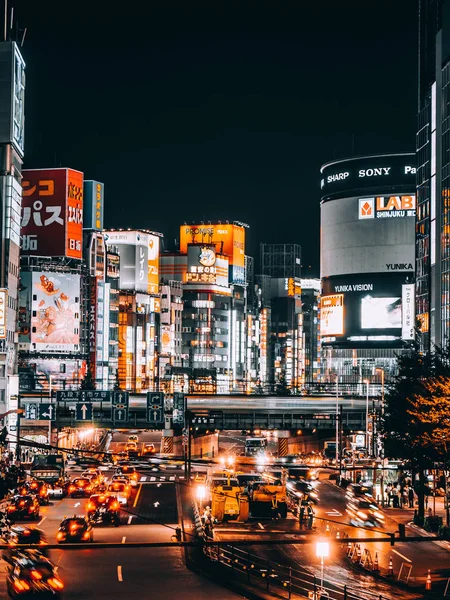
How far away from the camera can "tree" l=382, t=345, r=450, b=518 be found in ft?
223

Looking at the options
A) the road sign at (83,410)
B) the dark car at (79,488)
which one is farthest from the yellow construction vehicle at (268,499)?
the road sign at (83,410)

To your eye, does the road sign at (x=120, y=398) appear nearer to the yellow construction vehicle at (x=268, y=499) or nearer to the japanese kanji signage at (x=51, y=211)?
the yellow construction vehicle at (x=268, y=499)

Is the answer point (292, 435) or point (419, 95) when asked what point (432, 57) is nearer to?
point (419, 95)

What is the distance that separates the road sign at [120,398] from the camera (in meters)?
102

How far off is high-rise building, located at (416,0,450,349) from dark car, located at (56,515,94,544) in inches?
2209

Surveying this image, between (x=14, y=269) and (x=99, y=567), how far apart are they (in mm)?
90530

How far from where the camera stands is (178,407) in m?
108

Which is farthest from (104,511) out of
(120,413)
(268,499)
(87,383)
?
(87,383)

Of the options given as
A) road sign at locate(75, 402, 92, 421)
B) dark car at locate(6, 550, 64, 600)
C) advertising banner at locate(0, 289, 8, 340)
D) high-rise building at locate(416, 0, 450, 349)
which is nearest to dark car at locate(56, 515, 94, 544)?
dark car at locate(6, 550, 64, 600)

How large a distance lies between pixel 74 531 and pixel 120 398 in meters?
43.8

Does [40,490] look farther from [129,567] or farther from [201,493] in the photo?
A: [129,567]

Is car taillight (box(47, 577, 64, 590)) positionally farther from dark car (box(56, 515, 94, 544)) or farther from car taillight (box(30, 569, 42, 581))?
dark car (box(56, 515, 94, 544))

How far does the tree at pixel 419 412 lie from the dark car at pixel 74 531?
60.4 feet

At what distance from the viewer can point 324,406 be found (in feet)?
404
